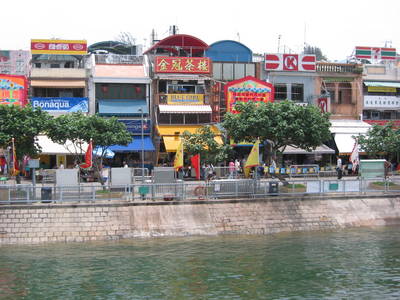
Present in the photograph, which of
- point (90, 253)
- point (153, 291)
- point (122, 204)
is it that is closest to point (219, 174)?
point (122, 204)

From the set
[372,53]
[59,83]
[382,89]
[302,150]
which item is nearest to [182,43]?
[59,83]

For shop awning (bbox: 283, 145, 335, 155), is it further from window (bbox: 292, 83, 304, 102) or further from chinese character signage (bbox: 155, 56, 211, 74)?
chinese character signage (bbox: 155, 56, 211, 74)

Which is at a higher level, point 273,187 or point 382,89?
point 382,89

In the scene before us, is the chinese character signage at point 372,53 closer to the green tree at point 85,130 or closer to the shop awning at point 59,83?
the shop awning at point 59,83

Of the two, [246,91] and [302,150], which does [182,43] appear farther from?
[302,150]

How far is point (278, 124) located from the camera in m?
41.0

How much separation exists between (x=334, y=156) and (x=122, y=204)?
30.2 metres

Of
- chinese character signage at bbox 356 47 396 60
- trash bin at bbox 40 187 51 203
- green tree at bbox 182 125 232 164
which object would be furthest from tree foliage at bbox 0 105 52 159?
chinese character signage at bbox 356 47 396 60

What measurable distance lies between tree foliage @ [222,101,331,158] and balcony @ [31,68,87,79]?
62.7 feet

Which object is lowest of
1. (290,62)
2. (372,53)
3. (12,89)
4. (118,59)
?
(12,89)

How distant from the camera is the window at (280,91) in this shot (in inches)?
2370

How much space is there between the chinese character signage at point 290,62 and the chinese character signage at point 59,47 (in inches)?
713

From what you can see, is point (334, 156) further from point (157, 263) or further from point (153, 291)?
point (153, 291)

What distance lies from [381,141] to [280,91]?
1241 centimetres
